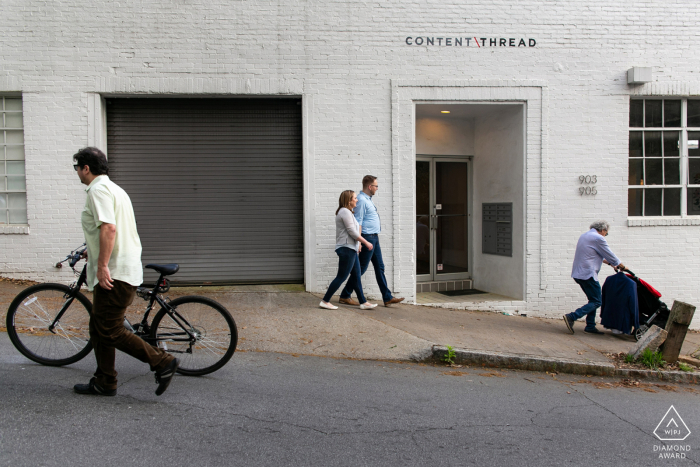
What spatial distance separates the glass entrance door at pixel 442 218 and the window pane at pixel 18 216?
6.86m

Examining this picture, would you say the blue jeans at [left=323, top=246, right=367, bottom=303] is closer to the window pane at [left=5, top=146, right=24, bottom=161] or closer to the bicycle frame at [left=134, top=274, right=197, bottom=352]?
the bicycle frame at [left=134, top=274, right=197, bottom=352]

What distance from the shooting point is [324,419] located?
13.0 ft

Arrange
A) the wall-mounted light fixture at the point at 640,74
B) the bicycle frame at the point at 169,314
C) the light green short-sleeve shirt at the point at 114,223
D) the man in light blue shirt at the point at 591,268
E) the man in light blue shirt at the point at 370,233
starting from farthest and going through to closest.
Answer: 1. the wall-mounted light fixture at the point at 640,74
2. the man in light blue shirt at the point at 370,233
3. the man in light blue shirt at the point at 591,268
4. the bicycle frame at the point at 169,314
5. the light green short-sleeve shirt at the point at 114,223

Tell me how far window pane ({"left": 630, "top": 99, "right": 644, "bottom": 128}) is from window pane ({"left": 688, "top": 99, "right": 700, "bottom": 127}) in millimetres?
952

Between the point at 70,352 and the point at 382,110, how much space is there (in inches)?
223

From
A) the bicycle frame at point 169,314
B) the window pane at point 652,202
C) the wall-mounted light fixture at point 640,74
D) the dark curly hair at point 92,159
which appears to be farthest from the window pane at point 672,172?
the dark curly hair at point 92,159

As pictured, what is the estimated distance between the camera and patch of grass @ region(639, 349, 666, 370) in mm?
5973

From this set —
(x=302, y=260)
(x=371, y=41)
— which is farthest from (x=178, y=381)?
(x=371, y=41)

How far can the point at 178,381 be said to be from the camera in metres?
4.59

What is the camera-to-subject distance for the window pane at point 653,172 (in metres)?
9.07

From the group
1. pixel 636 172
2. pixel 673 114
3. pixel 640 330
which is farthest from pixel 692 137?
pixel 640 330

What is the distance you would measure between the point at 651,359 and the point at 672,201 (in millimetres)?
4388

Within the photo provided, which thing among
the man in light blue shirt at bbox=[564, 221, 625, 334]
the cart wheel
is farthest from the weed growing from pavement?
the cart wheel

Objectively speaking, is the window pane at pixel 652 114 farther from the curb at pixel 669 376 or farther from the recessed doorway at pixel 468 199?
the curb at pixel 669 376
